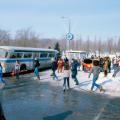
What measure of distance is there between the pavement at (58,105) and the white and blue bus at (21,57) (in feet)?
35.7

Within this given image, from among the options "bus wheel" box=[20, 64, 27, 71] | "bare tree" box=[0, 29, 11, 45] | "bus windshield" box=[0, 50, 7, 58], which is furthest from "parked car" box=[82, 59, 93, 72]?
"bare tree" box=[0, 29, 11, 45]

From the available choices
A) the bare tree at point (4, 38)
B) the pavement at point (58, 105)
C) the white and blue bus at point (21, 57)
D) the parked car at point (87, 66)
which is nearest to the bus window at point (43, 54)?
the white and blue bus at point (21, 57)

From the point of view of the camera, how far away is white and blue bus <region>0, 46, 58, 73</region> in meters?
33.8

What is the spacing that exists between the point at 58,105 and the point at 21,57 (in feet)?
68.2

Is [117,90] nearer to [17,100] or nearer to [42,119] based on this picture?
[17,100]

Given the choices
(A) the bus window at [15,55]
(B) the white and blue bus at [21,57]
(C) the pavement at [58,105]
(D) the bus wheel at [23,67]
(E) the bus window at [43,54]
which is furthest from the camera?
(E) the bus window at [43,54]

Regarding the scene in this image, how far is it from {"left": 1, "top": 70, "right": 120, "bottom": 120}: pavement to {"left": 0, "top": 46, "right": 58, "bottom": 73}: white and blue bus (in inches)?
429

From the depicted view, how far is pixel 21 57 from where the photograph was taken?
36.9m

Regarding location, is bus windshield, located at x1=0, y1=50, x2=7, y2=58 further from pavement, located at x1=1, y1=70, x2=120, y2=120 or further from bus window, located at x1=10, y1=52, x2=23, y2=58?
pavement, located at x1=1, y1=70, x2=120, y2=120

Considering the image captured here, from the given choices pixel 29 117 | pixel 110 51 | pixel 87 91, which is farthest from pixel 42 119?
pixel 110 51

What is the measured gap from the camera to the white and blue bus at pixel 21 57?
33.8m

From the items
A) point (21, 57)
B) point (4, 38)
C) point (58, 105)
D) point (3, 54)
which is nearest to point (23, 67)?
point (21, 57)

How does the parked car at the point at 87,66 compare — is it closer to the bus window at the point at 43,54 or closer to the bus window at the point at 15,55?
the bus window at the point at 43,54

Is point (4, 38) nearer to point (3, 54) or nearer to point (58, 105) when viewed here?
point (3, 54)
